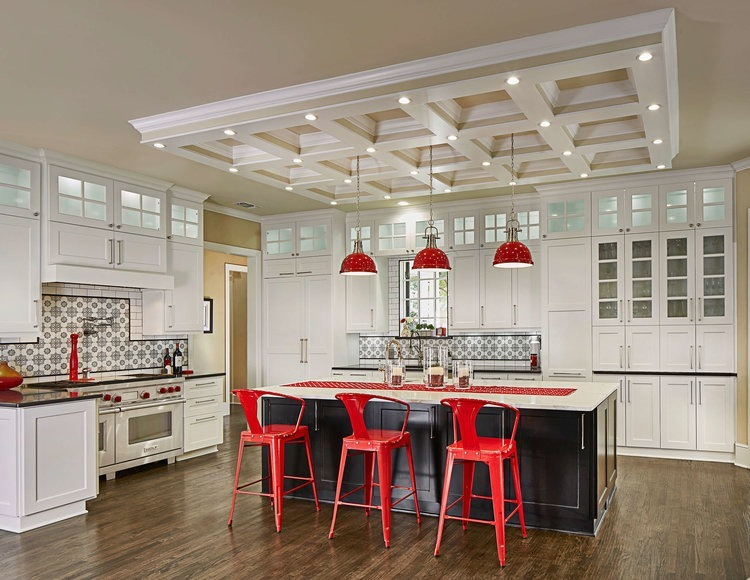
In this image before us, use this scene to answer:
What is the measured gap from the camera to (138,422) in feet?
19.6

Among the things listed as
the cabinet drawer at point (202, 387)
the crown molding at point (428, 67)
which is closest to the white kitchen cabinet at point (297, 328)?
the cabinet drawer at point (202, 387)

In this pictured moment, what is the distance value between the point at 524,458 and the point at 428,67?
253cm

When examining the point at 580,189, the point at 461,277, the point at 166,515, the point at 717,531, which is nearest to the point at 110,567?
the point at 166,515

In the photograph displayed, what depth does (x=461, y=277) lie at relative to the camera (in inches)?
301

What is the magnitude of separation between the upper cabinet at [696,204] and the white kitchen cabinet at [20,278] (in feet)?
18.8

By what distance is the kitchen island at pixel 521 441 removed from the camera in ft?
13.8

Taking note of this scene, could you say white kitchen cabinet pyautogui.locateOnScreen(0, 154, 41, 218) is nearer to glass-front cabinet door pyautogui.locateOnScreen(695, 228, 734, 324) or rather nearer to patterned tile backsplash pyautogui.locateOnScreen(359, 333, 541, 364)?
patterned tile backsplash pyautogui.locateOnScreen(359, 333, 541, 364)

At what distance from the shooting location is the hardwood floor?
11.9 ft

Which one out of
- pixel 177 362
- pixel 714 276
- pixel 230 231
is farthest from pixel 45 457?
pixel 714 276

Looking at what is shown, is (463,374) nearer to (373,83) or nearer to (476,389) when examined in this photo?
(476,389)

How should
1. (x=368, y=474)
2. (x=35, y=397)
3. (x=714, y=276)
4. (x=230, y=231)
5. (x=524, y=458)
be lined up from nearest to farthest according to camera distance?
Answer: (x=524, y=458) → (x=35, y=397) → (x=368, y=474) → (x=714, y=276) → (x=230, y=231)

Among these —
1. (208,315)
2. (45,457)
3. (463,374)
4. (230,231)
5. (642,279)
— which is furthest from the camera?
(208,315)

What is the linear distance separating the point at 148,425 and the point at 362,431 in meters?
2.74

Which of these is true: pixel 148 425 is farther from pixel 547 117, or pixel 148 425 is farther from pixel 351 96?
pixel 547 117
